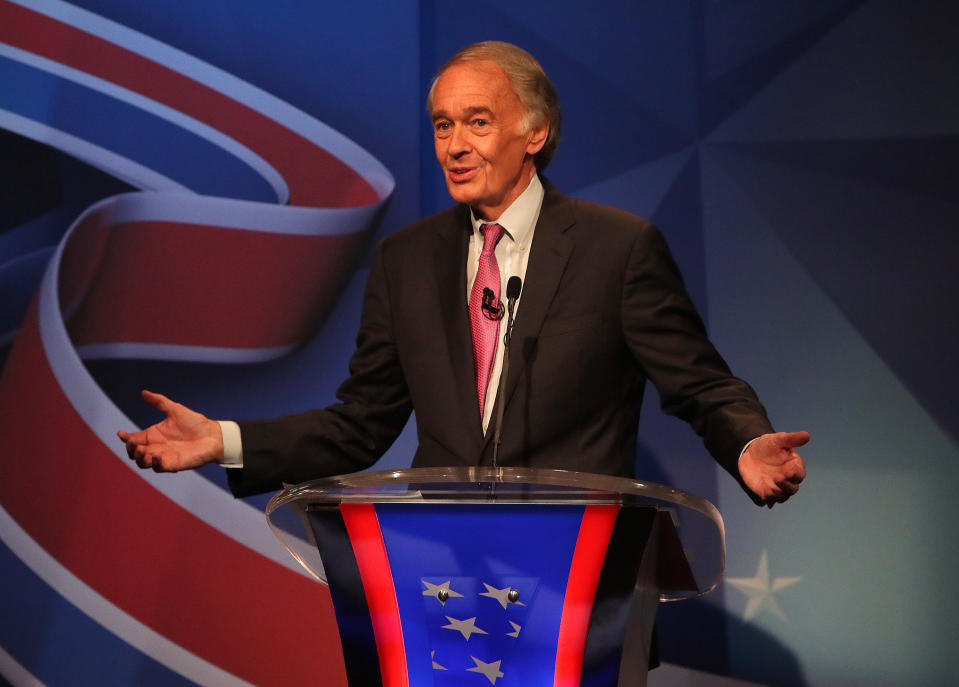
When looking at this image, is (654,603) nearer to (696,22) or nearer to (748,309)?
(748,309)

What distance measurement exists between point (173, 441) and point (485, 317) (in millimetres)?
588

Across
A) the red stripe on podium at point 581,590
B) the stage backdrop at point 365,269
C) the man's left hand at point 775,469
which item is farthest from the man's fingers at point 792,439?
the stage backdrop at point 365,269

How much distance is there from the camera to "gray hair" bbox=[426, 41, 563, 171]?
2195 mm

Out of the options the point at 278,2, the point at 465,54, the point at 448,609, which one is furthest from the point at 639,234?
the point at 278,2

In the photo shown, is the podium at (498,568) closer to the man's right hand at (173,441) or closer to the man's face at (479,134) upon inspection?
the man's right hand at (173,441)

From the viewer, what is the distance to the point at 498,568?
1312mm

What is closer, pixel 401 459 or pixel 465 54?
pixel 465 54

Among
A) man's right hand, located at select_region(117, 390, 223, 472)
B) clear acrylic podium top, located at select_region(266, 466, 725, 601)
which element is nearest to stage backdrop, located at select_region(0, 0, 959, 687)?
man's right hand, located at select_region(117, 390, 223, 472)

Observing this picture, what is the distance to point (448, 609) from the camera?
1.32 meters

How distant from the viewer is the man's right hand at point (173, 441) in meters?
1.75

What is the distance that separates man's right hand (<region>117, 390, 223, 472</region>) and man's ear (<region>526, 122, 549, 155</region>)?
2.81ft

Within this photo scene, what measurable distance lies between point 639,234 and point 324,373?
1409 millimetres

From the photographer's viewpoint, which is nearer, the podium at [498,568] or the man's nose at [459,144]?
the podium at [498,568]

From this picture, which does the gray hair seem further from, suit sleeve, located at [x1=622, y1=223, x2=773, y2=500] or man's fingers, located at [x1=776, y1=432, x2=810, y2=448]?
man's fingers, located at [x1=776, y1=432, x2=810, y2=448]
